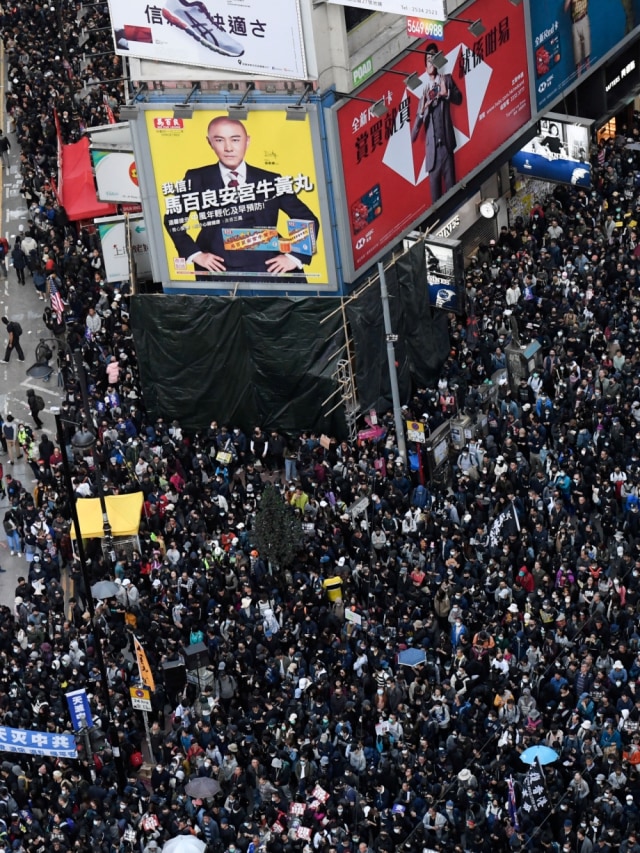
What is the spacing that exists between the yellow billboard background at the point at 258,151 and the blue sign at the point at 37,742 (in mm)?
17290

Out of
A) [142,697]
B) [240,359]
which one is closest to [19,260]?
[240,359]

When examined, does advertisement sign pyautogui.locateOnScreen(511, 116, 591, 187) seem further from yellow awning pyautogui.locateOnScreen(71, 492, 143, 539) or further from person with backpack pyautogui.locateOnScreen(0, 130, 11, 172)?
person with backpack pyautogui.locateOnScreen(0, 130, 11, 172)

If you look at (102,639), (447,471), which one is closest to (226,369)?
(447,471)

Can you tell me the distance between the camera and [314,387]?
54469 millimetres

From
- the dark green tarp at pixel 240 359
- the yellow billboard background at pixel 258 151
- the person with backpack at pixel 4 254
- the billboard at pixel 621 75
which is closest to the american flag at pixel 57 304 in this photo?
the dark green tarp at pixel 240 359

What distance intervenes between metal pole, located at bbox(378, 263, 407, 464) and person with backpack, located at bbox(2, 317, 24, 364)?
13.7 metres

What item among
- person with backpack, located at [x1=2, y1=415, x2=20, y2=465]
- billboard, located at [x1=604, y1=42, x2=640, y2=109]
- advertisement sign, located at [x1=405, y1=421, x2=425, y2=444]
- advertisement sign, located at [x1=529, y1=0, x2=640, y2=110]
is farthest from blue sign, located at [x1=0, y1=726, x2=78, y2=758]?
billboard, located at [x1=604, y1=42, x2=640, y2=109]

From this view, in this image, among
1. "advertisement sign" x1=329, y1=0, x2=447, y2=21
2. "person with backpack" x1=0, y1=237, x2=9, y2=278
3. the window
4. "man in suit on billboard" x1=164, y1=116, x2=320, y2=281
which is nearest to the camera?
"advertisement sign" x1=329, y1=0, x2=447, y2=21

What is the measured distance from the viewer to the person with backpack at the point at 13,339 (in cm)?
6081

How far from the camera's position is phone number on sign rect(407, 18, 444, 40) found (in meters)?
50.2

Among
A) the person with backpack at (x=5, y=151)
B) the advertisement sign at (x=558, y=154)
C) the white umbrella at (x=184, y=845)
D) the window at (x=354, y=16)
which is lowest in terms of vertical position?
the white umbrella at (x=184, y=845)

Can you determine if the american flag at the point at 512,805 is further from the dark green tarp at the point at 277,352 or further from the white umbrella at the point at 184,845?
the dark green tarp at the point at 277,352

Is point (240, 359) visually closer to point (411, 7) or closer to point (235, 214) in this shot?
point (235, 214)

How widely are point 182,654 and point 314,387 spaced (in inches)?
454
